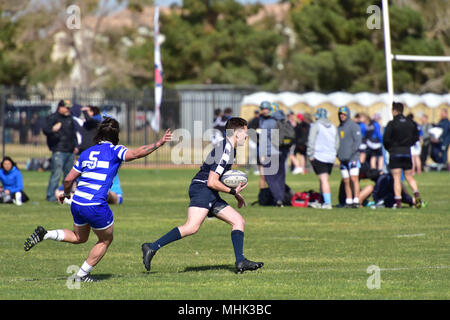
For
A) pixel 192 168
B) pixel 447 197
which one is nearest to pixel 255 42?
pixel 192 168

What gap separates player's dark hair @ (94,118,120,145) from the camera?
9609mm

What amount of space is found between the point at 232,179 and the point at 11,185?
34.8 feet

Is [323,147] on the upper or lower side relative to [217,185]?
upper

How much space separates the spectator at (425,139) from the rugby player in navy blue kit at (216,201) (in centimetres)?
2110

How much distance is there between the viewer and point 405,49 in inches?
1772

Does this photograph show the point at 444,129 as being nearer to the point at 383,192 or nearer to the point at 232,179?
Answer: the point at 383,192

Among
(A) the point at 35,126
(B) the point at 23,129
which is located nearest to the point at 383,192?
(A) the point at 35,126

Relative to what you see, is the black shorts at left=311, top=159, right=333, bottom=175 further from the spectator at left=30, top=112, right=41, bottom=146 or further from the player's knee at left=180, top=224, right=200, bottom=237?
the spectator at left=30, top=112, right=41, bottom=146

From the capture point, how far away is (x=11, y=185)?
1966 cm

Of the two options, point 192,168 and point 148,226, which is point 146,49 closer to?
point 192,168

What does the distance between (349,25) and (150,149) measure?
129 ft

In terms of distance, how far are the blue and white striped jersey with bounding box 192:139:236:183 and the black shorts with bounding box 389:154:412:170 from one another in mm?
8431

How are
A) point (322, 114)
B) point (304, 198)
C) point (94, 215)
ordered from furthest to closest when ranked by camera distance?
1. point (304, 198)
2. point (322, 114)
3. point (94, 215)

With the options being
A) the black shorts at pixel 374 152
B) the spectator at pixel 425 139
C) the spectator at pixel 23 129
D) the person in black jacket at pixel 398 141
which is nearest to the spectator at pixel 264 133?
the person in black jacket at pixel 398 141
